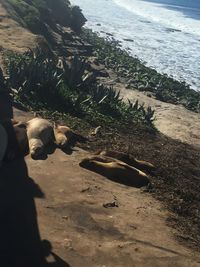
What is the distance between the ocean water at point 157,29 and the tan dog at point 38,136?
1874 centimetres

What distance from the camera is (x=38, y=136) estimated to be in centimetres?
1031

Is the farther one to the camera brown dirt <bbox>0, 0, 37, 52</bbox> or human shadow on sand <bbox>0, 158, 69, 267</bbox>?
brown dirt <bbox>0, 0, 37, 52</bbox>

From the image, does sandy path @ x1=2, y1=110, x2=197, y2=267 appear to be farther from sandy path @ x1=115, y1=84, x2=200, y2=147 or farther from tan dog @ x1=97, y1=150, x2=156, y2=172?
sandy path @ x1=115, y1=84, x2=200, y2=147

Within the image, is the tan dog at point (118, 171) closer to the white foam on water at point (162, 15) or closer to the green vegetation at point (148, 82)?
the green vegetation at point (148, 82)

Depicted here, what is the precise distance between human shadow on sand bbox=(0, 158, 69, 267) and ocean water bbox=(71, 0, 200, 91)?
68.0 feet

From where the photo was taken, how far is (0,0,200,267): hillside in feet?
24.5

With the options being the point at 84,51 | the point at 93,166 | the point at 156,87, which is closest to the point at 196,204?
the point at 93,166

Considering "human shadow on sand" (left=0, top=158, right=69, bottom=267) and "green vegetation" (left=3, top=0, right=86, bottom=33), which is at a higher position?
"human shadow on sand" (left=0, top=158, right=69, bottom=267)

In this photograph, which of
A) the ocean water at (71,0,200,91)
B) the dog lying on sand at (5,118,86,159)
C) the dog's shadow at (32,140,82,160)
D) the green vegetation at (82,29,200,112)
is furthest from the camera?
the ocean water at (71,0,200,91)

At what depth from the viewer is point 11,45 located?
1952 cm

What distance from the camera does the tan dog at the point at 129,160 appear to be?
1059cm

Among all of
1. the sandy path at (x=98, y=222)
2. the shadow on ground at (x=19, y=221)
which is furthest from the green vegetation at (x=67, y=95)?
the shadow on ground at (x=19, y=221)

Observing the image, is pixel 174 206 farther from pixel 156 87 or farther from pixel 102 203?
pixel 156 87

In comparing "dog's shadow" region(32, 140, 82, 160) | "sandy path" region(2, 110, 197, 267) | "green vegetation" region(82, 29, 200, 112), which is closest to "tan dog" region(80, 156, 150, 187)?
"sandy path" region(2, 110, 197, 267)
